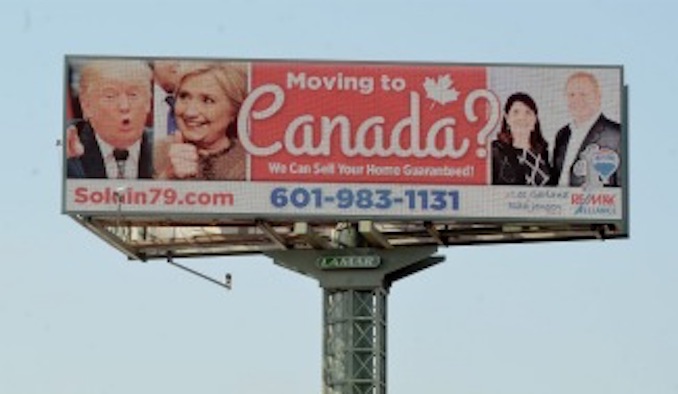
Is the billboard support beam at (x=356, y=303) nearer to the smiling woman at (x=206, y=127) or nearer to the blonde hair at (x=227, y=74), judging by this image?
the smiling woman at (x=206, y=127)

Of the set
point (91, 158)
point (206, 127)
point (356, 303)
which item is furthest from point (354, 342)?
point (91, 158)

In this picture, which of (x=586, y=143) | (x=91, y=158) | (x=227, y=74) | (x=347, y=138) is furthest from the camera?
(x=227, y=74)

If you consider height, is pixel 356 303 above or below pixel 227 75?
below

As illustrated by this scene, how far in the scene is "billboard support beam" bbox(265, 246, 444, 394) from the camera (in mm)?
97875

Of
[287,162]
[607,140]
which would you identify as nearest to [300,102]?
[287,162]

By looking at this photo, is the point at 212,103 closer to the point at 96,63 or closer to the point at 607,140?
the point at 96,63

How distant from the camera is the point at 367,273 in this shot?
98500mm

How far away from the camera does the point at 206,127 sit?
98.2 metres

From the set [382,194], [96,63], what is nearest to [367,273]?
[382,194]

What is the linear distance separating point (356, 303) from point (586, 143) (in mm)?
7434

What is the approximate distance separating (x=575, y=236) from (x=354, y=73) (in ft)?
24.3

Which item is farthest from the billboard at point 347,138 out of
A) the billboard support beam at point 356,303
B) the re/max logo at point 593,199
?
the billboard support beam at point 356,303

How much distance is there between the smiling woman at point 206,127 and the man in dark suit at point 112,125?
660 millimetres

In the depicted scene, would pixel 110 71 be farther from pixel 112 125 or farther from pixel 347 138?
pixel 347 138
